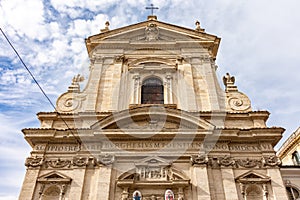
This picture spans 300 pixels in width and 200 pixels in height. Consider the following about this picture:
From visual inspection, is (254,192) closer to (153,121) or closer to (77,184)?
(153,121)

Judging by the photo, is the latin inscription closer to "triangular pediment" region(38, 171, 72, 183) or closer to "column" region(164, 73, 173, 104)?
"triangular pediment" region(38, 171, 72, 183)

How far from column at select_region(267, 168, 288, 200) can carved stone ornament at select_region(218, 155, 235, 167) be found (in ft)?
4.63

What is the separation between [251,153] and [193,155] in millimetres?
2420

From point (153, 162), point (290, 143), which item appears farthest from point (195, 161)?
point (290, 143)

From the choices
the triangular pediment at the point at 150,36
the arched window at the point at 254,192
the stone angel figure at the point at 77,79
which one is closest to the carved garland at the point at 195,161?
the arched window at the point at 254,192

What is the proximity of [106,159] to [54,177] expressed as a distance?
6.80 feet

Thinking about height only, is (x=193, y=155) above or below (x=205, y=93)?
below

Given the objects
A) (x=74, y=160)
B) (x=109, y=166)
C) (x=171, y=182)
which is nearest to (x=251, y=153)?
(x=171, y=182)

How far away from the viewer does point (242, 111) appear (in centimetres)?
1400

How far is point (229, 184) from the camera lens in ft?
37.6

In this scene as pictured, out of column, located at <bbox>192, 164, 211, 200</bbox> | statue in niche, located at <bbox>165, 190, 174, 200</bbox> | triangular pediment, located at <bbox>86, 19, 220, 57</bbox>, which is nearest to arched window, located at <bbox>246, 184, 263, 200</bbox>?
column, located at <bbox>192, 164, 211, 200</bbox>

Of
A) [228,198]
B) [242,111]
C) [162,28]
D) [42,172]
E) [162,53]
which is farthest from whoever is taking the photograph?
[162,28]

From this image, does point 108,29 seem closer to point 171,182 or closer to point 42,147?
point 42,147

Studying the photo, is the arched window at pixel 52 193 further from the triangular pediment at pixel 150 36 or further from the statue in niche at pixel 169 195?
the triangular pediment at pixel 150 36
